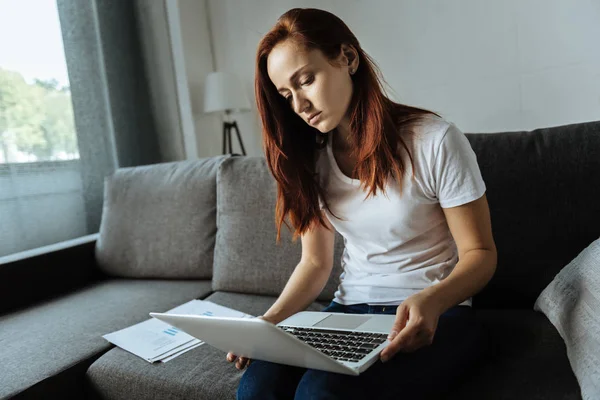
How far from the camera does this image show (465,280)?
94cm

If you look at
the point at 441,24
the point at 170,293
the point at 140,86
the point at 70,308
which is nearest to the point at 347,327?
the point at 170,293

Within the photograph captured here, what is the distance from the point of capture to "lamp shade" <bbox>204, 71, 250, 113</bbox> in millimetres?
2971

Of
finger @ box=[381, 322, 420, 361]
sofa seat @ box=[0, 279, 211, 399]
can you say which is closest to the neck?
finger @ box=[381, 322, 420, 361]

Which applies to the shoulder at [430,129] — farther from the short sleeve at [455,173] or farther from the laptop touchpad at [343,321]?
the laptop touchpad at [343,321]

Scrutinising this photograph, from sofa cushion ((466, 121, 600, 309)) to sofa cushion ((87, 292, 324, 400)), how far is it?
27.3 inches

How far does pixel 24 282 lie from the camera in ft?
6.08

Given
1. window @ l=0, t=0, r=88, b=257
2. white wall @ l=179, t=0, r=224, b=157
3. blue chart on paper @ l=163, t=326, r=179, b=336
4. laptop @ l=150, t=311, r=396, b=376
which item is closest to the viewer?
laptop @ l=150, t=311, r=396, b=376

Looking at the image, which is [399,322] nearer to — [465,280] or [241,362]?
[465,280]

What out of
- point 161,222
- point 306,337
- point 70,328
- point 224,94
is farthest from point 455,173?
point 224,94

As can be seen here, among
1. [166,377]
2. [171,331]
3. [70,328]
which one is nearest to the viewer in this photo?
[166,377]

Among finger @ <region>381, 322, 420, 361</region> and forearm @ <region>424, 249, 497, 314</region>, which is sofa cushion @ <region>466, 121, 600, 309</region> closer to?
forearm @ <region>424, 249, 497, 314</region>

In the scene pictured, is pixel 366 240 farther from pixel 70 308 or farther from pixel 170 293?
A: pixel 70 308

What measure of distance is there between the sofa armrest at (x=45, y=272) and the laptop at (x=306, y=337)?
121cm

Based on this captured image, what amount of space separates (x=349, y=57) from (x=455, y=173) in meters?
0.34
